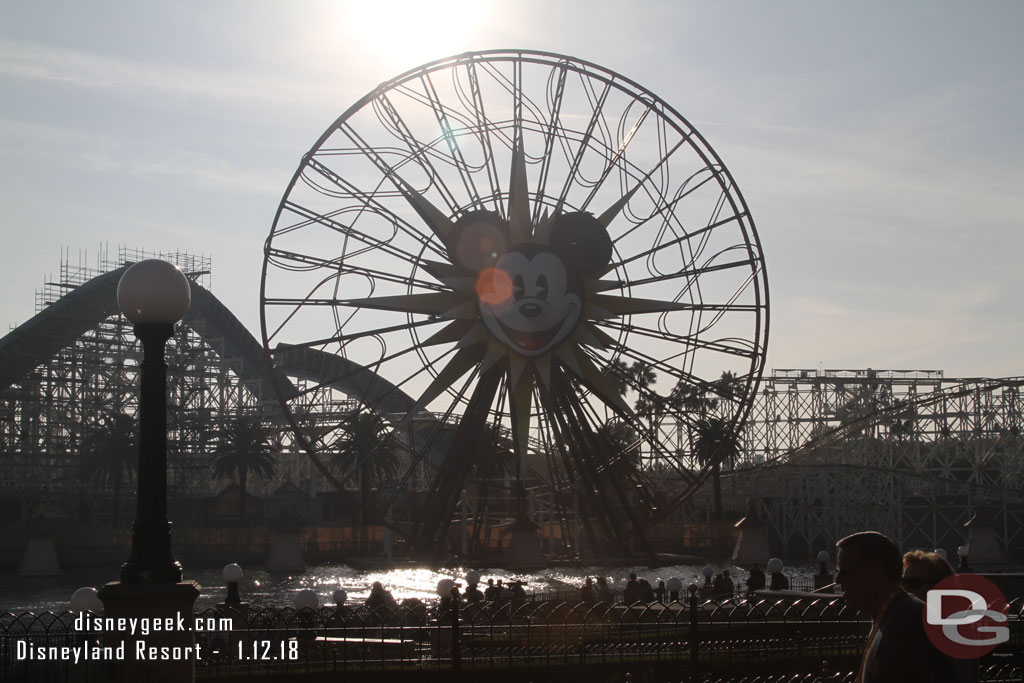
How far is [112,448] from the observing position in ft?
273

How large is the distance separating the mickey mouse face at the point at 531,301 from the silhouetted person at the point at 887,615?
70.0 feet

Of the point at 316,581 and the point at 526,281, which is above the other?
the point at 526,281

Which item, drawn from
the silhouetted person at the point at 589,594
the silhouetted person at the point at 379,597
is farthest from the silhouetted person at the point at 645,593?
the silhouetted person at the point at 379,597

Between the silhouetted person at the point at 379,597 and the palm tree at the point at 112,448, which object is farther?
the palm tree at the point at 112,448

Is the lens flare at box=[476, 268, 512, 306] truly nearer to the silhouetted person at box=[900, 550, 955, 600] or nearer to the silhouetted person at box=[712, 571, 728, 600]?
the silhouetted person at box=[712, 571, 728, 600]

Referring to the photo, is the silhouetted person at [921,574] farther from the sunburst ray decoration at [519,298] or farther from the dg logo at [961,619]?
the sunburst ray decoration at [519,298]

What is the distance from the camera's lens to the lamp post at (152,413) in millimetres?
11445

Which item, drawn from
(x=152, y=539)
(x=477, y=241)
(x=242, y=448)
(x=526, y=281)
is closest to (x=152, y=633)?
(x=152, y=539)

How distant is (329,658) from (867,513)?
236 ft

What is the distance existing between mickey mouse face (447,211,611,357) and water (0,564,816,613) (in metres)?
21.8

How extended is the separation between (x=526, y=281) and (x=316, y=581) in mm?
41436

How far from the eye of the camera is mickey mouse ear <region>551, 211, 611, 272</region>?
2839 centimetres

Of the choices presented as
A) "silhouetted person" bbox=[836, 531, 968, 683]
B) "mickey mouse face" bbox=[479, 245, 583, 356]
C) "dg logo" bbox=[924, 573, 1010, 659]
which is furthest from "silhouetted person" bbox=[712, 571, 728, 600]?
"silhouetted person" bbox=[836, 531, 968, 683]

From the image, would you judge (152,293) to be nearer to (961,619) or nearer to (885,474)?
(961,619)
